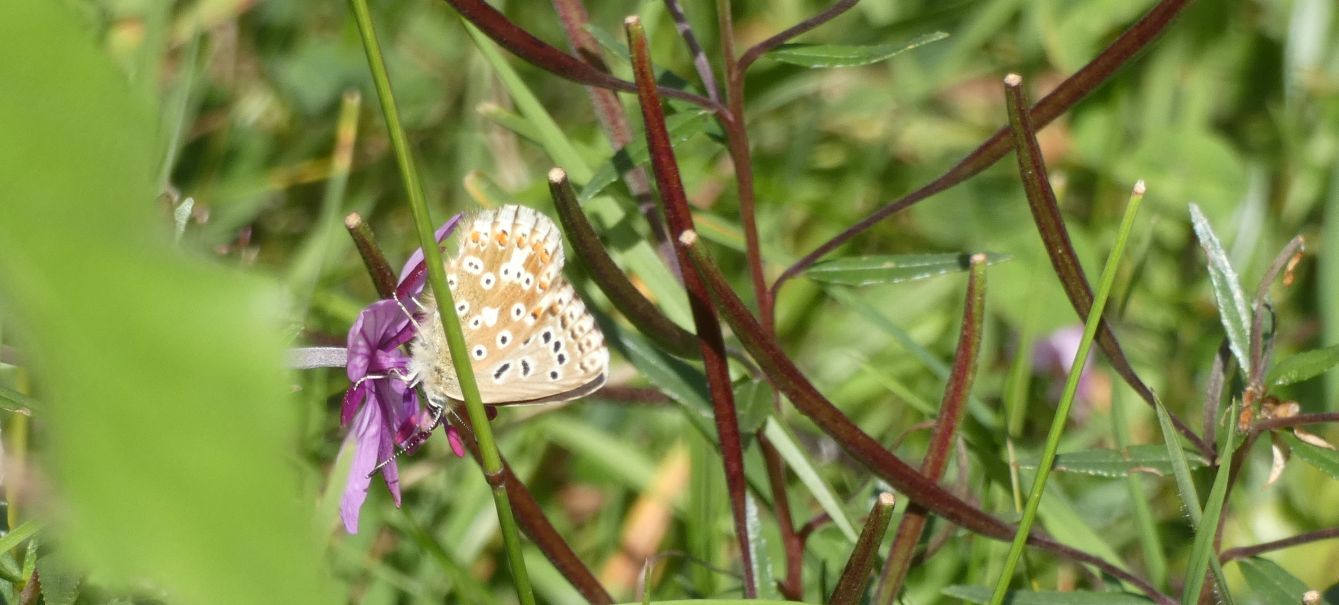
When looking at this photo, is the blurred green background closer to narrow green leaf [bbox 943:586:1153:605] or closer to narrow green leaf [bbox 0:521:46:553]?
narrow green leaf [bbox 0:521:46:553]

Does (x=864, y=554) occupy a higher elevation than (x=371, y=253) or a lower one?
lower

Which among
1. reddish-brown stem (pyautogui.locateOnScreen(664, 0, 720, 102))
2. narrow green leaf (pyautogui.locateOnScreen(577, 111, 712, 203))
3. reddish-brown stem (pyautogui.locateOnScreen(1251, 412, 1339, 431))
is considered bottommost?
reddish-brown stem (pyautogui.locateOnScreen(1251, 412, 1339, 431))

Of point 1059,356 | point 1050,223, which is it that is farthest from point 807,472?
point 1059,356

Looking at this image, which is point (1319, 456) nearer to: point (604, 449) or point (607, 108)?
point (607, 108)

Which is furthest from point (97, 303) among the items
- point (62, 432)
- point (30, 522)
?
point (30, 522)

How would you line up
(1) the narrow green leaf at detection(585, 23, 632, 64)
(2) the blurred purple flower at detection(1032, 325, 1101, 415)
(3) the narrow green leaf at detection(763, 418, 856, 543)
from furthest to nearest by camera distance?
(2) the blurred purple flower at detection(1032, 325, 1101, 415)
(3) the narrow green leaf at detection(763, 418, 856, 543)
(1) the narrow green leaf at detection(585, 23, 632, 64)

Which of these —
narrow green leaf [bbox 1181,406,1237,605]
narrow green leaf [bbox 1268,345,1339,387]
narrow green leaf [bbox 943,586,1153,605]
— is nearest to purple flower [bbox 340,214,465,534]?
narrow green leaf [bbox 943,586,1153,605]

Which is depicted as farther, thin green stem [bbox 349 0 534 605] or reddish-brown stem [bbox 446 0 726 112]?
reddish-brown stem [bbox 446 0 726 112]
